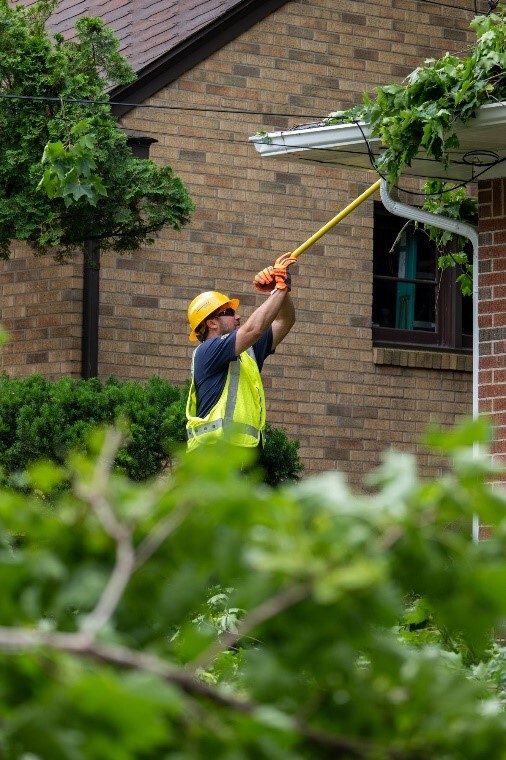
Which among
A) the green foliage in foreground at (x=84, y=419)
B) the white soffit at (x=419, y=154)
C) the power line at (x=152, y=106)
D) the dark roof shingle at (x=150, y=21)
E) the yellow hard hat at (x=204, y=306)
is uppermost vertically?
the dark roof shingle at (x=150, y=21)

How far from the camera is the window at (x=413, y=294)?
12047mm

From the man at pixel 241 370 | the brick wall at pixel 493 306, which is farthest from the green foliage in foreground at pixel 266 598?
the man at pixel 241 370

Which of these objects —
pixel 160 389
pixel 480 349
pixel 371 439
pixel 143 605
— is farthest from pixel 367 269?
pixel 143 605

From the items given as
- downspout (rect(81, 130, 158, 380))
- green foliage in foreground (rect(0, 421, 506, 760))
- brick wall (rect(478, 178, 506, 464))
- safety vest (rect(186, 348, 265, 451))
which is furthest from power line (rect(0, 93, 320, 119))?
green foliage in foreground (rect(0, 421, 506, 760))

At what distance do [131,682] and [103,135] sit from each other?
26.4 ft

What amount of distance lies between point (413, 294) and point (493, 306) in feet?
16.0

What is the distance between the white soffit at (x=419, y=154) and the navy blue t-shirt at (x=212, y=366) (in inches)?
40.4

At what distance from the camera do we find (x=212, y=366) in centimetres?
791

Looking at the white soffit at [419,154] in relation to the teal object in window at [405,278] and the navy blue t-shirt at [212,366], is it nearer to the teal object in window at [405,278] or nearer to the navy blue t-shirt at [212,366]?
the navy blue t-shirt at [212,366]

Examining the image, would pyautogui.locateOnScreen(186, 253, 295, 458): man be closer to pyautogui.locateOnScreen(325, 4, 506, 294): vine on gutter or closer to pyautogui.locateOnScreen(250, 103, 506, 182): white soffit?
pyautogui.locateOnScreen(250, 103, 506, 182): white soffit

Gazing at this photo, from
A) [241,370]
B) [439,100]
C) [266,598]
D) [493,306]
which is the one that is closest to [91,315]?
[241,370]

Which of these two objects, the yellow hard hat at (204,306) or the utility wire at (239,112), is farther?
the yellow hard hat at (204,306)

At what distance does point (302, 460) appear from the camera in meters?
11.3

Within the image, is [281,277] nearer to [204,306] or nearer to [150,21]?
[204,306]
